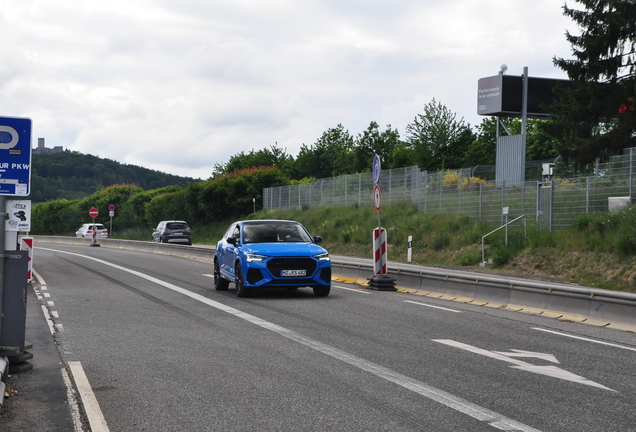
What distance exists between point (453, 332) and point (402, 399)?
14.8 ft

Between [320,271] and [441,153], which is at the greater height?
[441,153]

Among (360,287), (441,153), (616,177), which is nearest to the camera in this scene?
(360,287)

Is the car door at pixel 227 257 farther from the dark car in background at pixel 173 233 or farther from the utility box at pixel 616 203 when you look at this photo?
the dark car in background at pixel 173 233

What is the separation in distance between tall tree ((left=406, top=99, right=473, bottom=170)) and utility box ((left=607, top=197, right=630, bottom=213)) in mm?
56406

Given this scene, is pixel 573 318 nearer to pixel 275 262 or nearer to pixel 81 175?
pixel 275 262

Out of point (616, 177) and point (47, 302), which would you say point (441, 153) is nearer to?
point (616, 177)

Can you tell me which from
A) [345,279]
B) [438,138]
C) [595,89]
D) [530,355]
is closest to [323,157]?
[438,138]

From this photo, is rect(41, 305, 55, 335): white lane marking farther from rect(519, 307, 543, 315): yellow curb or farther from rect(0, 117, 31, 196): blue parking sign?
rect(519, 307, 543, 315): yellow curb

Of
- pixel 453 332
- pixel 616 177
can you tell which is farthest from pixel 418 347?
pixel 616 177

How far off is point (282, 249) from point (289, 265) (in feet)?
1.40

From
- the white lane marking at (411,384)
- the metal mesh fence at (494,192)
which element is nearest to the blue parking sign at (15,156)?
the white lane marking at (411,384)

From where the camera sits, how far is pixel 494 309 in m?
14.2

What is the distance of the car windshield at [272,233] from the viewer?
55.5 feet

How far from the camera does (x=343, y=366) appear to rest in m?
8.10
